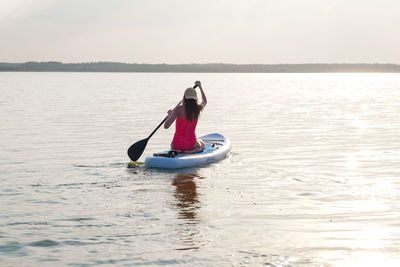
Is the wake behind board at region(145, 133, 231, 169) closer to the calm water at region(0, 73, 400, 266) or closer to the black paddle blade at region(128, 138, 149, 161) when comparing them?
the calm water at region(0, 73, 400, 266)

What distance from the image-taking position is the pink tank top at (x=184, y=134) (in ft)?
39.8

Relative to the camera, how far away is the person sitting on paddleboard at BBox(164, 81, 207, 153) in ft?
39.0

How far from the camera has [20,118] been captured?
1016 inches

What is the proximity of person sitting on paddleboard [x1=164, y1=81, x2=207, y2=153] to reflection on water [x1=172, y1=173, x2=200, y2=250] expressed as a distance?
1078mm

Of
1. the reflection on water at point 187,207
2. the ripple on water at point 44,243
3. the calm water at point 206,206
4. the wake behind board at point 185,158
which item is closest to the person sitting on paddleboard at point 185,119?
the wake behind board at point 185,158

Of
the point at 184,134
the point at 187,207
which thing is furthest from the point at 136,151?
the point at 187,207

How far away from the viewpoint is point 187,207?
8711mm

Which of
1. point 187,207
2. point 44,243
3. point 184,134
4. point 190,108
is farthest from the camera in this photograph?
point 184,134

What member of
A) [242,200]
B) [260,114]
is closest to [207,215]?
[242,200]

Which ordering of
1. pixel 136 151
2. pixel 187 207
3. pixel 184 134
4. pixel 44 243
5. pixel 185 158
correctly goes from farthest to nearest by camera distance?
pixel 136 151 → pixel 184 134 → pixel 185 158 → pixel 187 207 → pixel 44 243

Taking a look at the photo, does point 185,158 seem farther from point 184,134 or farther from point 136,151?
point 136,151

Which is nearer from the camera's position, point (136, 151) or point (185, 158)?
point (185, 158)

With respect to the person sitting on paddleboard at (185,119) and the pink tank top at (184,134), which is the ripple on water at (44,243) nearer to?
the person sitting on paddleboard at (185,119)

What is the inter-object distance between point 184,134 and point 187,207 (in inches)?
149
